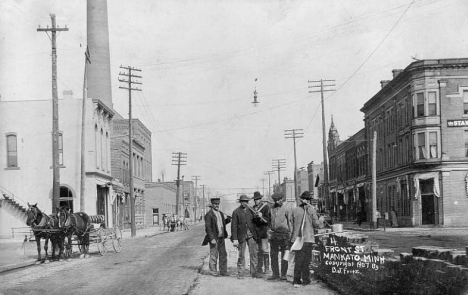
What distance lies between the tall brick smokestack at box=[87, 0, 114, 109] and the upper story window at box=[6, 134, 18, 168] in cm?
1285

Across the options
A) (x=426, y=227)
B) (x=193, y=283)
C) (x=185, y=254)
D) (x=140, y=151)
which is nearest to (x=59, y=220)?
(x=185, y=254)

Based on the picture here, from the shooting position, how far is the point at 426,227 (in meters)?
41.5

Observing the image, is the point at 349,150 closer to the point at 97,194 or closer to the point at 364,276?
the point at 97,194

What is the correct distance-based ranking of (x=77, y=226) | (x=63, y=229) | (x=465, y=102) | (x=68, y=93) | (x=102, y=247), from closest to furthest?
(x=63, y=229)
(x=77, y=226)
(x=102, y=247)
(x=465, y=102)
(x=68, y=93)

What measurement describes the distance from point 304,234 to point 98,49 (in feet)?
146

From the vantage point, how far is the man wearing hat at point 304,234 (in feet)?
38.2

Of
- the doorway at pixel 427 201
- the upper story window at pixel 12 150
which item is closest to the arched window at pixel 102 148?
the upper story window at pixel 12 150

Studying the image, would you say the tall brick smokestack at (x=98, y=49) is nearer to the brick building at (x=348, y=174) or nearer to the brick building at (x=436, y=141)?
the brick building at (x=348, y=174)

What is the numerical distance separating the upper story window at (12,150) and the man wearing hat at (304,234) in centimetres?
3224

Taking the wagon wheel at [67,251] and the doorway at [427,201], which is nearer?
the wagon wheel at [67,251]

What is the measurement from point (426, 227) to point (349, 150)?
2913 centimetres

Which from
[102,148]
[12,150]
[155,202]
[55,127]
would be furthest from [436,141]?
[155,202]

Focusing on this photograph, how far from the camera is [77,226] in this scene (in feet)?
65.1

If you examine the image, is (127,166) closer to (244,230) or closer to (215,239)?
(215,239)
